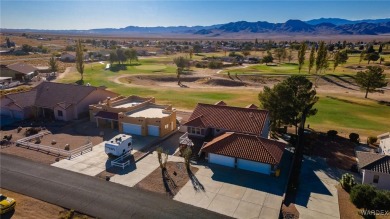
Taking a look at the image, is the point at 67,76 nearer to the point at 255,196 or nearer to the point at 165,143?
the point at 165,143

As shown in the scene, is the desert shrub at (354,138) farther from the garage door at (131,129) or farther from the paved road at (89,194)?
the garage door at (131,129)

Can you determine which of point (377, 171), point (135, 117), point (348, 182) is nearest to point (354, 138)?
point (377, 171)

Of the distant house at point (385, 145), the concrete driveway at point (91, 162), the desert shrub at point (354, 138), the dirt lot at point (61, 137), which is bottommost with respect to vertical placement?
the dirt lot at point (61, 137)

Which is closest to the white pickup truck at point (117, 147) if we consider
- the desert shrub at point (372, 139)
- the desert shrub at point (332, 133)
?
the desert shrub at point (332, 133)

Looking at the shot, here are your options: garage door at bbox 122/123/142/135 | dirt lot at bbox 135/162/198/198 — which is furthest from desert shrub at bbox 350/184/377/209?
garage door at bbox 122/123/142/135

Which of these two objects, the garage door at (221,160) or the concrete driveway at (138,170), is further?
the garage door at (221,160)

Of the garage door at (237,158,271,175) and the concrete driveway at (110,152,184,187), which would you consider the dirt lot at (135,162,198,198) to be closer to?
the concrete driveway at (110,152,184,187)

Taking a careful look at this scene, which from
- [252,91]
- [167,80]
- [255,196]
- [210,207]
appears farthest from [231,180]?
[167,80]

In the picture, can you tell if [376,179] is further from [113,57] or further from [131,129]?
[113,57]
